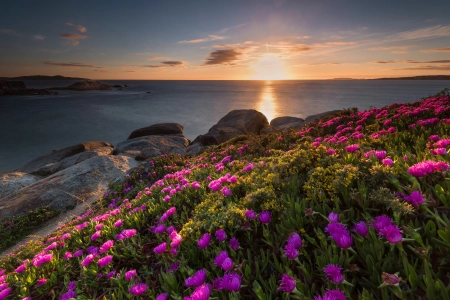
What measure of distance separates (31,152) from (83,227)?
39410 millimetres

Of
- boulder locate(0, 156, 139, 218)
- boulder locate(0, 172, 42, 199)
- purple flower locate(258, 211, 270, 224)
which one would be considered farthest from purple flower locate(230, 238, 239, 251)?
boulder locate(0, 172, 42, 199)

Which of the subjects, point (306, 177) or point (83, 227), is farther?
point (83, 227)

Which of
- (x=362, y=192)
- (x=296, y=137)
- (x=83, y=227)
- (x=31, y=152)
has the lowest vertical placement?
(x=31, y=152)

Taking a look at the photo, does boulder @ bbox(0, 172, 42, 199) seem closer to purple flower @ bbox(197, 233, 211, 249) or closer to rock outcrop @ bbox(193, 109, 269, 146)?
rock outcrop @ bbox(193, 109, 269, 146)

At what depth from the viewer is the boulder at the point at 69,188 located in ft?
38.4

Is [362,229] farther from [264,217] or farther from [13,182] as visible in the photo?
[13,182]

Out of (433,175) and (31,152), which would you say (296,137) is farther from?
(31,152)

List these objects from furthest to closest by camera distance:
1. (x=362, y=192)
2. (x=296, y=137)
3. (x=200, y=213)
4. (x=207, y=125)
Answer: (x=207, y=125) → (x=296, y=137) → (x=200, y=213) → (x=362, y=192)

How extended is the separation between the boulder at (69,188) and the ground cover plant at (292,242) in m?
7.33

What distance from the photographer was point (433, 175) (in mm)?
2568

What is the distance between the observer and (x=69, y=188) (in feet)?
41.9

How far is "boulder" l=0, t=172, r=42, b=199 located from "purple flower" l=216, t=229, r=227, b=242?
16.9 meters

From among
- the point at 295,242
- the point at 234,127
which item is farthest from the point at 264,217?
the point at 234,127

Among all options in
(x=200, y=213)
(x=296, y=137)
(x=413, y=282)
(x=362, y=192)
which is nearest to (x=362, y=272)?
(x=413, y=282)
